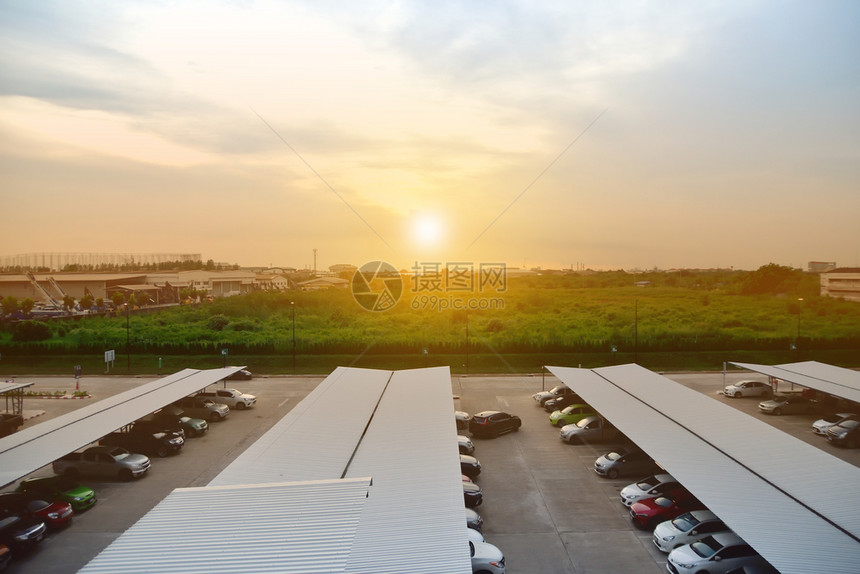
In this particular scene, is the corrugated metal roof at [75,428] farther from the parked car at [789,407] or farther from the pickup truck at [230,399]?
the parked car at [789,407]

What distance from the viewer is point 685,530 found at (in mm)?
9773

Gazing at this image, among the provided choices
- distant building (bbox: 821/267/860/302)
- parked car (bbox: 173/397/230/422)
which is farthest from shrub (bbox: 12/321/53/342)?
distant building (bbox: 821/267/860/302)

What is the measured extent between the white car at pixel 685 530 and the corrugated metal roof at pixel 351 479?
3.98 metres

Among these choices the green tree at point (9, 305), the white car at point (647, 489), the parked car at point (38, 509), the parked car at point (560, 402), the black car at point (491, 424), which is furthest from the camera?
the green tree at point (9, 305)

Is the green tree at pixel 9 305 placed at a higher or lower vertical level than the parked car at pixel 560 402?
higher

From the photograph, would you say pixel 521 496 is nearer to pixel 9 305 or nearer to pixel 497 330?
pixel 497 330

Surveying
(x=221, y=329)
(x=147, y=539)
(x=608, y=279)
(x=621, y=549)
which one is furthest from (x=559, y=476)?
(x=608, y=279)

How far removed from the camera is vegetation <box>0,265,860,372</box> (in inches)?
1270

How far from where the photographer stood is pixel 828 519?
8.30 m

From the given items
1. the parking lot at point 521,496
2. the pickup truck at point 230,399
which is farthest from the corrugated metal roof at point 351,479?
the pickup truck at point 230,399

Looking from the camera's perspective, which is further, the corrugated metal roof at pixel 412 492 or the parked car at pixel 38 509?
the parked car at pixel 38 509

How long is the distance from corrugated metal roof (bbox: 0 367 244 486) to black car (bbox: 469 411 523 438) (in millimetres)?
9491

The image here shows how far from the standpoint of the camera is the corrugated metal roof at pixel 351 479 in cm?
599

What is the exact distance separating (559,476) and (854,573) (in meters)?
7.06
